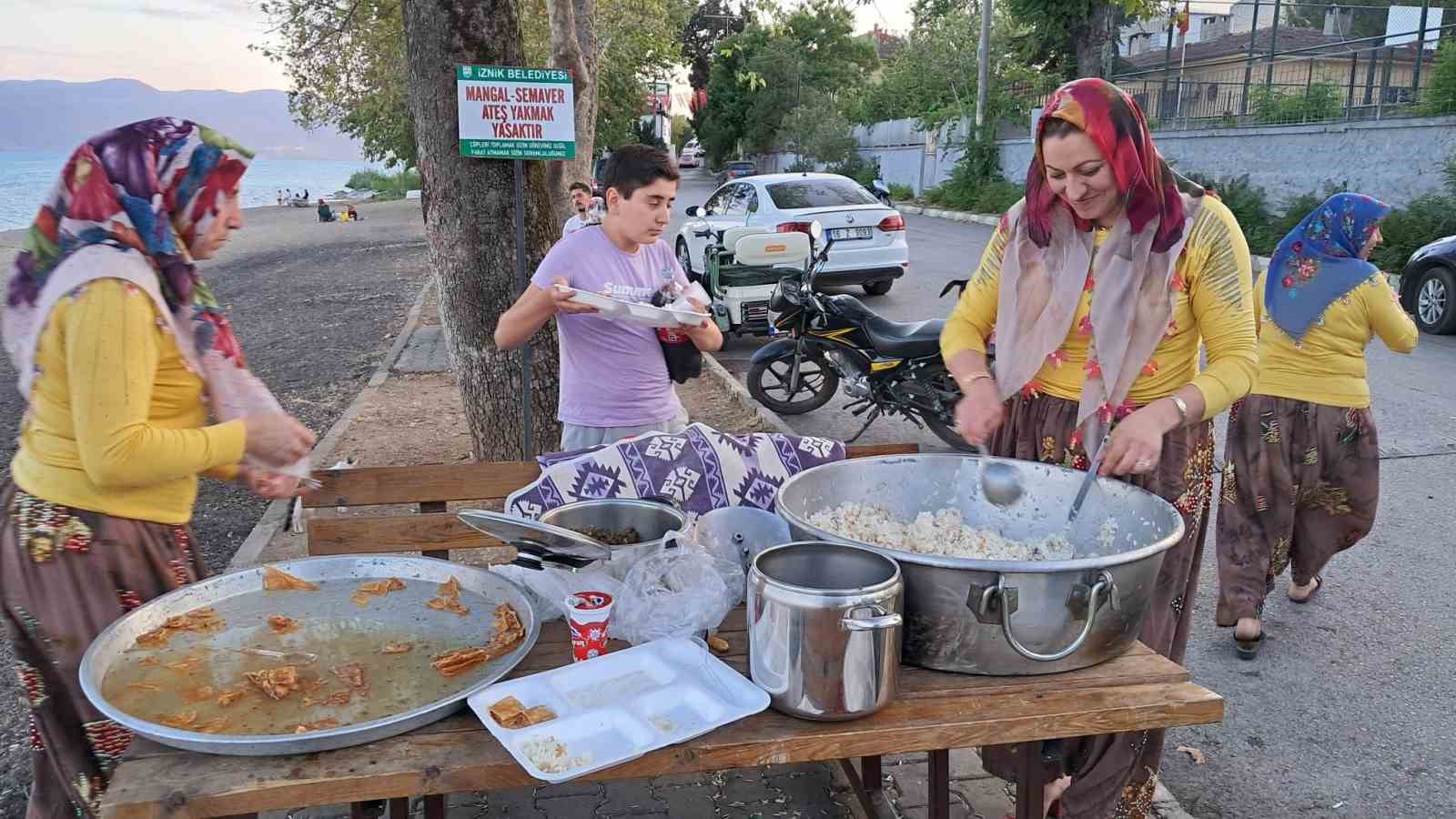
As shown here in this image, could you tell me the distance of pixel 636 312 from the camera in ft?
9.98

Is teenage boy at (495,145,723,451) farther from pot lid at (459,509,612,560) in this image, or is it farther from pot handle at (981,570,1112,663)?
pot handle at (981,570,1112,663)

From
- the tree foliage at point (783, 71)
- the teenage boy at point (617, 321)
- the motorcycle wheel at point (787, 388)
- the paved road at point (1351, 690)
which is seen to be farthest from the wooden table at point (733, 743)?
the tree foliage at point (783, 71)

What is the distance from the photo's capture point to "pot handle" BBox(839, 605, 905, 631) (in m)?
1.54

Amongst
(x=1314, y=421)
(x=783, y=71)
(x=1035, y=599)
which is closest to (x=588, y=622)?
(x=1035, y=599)

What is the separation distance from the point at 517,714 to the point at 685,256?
482 inches

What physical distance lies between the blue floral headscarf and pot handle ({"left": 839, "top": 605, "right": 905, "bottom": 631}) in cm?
335

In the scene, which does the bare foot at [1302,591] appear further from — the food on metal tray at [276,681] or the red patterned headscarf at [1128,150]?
the food on metal tray at [276,681]

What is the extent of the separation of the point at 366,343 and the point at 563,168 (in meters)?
3.66

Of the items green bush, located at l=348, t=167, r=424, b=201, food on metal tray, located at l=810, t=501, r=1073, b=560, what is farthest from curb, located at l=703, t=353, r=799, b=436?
green bush, located at l=348, t=167, r=424, b=201

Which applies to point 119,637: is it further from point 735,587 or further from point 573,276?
point 573,276

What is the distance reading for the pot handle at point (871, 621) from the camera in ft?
5.06

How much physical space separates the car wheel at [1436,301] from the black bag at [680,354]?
33.2 feet

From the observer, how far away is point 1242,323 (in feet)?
7.45

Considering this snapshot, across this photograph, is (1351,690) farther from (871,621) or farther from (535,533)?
A: (535,533)
